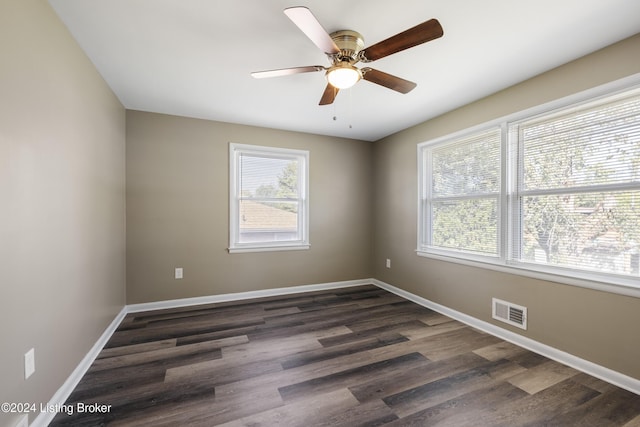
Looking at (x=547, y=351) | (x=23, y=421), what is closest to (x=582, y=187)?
(x=547, y=351)

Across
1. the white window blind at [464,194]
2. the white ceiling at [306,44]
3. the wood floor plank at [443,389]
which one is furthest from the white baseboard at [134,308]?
the white ceiling at [306,44]

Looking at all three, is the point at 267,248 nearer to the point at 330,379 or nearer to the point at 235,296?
the point at 235,296

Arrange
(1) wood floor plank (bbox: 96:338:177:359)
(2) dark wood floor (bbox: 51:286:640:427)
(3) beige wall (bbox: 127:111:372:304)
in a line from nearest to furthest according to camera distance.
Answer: (2) dark wood floor (bbox: 51:286:640:427) → (1) wood floor plank (bbox: 96:338:177:359) → (3) beige wall (bbox: 127:111:372:304)

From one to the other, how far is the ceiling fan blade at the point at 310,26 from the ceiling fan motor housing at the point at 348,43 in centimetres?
16

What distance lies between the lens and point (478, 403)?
1737mm

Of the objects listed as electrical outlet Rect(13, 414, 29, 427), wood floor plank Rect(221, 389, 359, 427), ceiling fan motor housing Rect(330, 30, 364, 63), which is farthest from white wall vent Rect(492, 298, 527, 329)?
electrical outlet Rect(13, 414, 29, 427)

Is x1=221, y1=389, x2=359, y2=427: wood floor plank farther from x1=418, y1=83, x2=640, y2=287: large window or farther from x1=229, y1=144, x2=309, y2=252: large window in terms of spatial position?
x1=229, y1=144, x2=309, y2=252: large window

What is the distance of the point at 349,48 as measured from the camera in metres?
1.89

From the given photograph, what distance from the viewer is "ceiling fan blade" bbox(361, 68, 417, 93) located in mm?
1919

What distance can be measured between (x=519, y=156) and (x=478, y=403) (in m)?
2.18

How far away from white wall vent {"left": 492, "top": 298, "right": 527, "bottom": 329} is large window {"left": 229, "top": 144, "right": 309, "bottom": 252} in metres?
2.50

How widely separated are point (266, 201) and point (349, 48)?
2468 mm

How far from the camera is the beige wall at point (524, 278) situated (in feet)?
6.31

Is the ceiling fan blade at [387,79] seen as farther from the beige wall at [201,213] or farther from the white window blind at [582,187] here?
the beige wall at [201,213]
